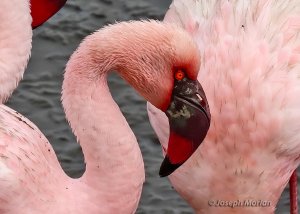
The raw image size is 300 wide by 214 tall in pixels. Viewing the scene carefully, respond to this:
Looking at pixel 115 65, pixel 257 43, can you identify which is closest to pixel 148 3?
pixel 257 43

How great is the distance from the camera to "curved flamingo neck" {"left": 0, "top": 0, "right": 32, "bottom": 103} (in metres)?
5.41

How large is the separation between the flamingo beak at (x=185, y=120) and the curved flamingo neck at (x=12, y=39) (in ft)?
3.17

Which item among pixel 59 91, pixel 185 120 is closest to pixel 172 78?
pixel 185 120

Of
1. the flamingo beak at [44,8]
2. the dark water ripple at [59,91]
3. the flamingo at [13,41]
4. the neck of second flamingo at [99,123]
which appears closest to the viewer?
the neck of second flamingo at [99,123]

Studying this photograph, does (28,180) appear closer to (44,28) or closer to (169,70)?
(169,70)

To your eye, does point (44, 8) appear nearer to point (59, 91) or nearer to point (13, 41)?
point (13, 41)

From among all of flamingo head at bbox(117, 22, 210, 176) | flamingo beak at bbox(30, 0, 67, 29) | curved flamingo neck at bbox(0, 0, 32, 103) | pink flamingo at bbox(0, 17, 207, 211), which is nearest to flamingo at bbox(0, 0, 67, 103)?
curved flamingo neck at bbox(0, 0, 32, 103)

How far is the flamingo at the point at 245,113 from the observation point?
556cm

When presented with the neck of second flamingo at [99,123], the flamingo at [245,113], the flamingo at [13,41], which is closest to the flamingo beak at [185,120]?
the neck of second flamingo at [99,123]

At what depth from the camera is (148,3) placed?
8359mm

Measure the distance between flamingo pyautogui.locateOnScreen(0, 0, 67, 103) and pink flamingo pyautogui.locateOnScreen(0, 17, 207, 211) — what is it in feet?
1.14

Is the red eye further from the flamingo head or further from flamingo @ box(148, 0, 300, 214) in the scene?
flamingo @ box(148, 0, 300, 214)

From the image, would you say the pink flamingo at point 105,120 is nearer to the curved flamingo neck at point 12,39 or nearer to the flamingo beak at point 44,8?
the curved flamingo neck at point 12,39

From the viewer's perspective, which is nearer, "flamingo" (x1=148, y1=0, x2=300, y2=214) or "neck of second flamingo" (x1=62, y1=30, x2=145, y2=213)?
"neck of second flamingo" (x1=62, y1=30, x2=145, y2=213)
